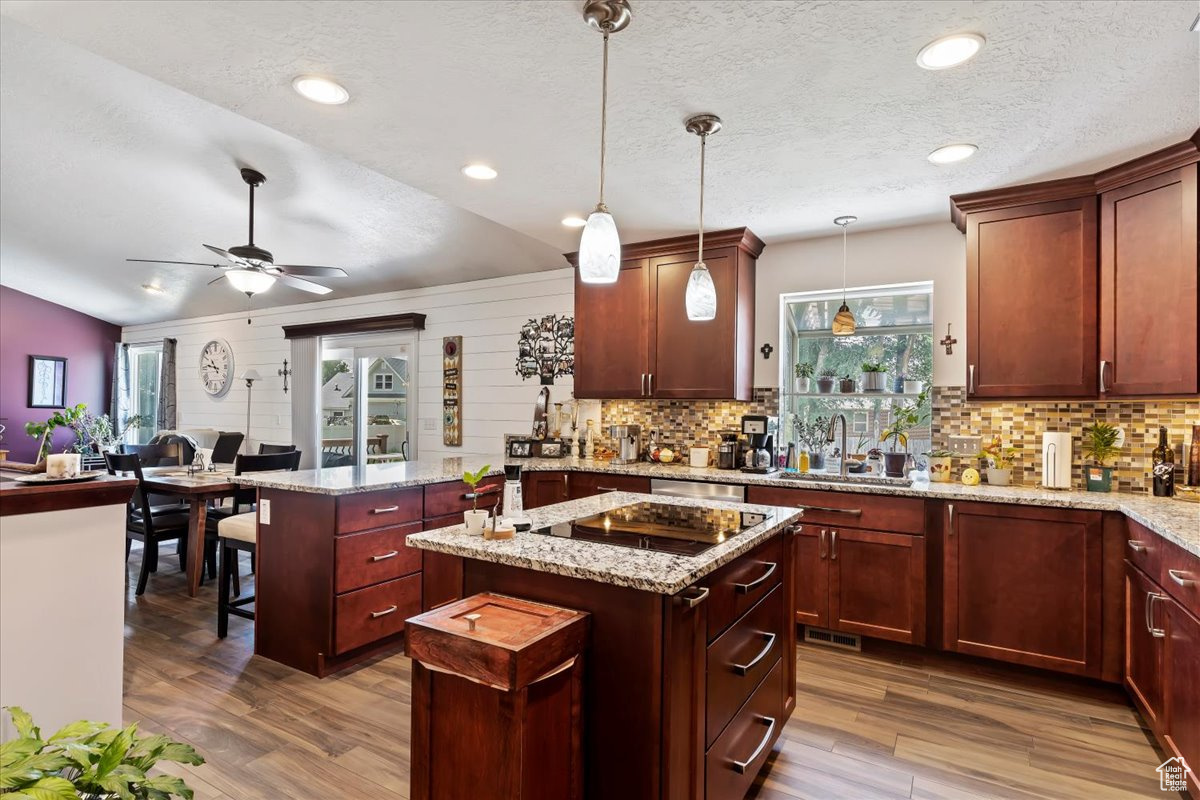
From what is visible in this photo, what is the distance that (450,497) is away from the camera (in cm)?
345

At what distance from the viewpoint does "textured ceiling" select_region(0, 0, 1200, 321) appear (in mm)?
1792

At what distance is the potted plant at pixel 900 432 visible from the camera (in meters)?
3.42

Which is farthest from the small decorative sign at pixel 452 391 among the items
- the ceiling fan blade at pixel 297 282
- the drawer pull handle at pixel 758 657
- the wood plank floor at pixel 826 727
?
the drawer pull handle at pixel 758 657

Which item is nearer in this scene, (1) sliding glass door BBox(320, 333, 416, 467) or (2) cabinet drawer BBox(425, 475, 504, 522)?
(2) cabinet drawer BBox(425, 475, 504, 522)

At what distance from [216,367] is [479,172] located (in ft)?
21.3

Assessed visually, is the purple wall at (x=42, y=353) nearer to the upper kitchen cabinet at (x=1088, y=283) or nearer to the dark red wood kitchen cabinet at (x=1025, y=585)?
the dark red wood kitchen cabinet at (x=1025, y=585)

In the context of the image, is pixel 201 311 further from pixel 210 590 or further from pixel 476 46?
pixel 476 46

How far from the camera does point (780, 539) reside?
2203 mm

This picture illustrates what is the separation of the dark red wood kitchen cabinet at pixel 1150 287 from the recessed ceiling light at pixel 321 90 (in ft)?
11.1

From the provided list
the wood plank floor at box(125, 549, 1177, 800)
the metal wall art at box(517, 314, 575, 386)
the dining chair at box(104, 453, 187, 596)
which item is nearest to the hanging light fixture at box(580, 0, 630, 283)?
the wood plank floor at box(125, 549, 1177, 800)

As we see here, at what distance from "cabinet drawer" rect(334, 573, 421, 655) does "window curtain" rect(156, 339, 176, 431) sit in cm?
694

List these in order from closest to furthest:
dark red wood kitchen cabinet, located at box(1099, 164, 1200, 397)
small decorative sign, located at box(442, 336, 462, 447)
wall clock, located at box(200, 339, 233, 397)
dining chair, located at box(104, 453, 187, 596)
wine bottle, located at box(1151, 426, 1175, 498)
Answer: dark red wood kitchen cabinet, located at box(1099, 164, 1200, 397)
wine bottle, located at box(1151, 426, 1175, 498)
dining chair, located at box(104, 453, 187, 596)
small decorative sign, located at box(442, 336, 462, 447)
wall clock, located at box(200, 339, 233, 397)

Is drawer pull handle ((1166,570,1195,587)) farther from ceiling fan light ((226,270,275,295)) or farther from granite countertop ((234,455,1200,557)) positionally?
ceiling fan light ((226,270,275,295))

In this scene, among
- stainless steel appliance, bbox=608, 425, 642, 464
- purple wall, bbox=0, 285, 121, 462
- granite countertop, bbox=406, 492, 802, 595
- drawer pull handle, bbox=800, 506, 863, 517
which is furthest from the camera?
purple wall, bbox=0, 285, 121, 462
